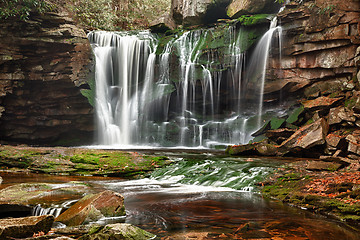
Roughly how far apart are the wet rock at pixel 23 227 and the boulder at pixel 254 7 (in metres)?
19.8

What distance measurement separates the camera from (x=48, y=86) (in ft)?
60.6

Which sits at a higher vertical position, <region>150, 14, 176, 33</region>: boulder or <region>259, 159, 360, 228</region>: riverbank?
<region>150, 14, 176, 33</region>: boulder

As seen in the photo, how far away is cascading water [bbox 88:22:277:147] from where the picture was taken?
1892cm

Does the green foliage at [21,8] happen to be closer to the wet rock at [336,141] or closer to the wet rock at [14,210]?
the wet rock at [14,210]

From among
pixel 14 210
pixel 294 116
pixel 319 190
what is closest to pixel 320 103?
pixel 294 116

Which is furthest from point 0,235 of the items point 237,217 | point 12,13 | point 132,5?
point 132,5

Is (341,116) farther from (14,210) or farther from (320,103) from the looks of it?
(14,210)

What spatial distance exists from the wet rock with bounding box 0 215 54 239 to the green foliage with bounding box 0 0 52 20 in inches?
593

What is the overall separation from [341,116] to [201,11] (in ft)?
45.7

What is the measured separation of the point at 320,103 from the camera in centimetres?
1420

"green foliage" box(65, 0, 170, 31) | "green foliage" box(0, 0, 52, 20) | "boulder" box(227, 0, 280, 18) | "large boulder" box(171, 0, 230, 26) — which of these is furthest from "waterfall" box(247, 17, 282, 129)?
"green foliage" box(65, 0, 170, 31)

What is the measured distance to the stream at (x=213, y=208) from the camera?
13.9ft

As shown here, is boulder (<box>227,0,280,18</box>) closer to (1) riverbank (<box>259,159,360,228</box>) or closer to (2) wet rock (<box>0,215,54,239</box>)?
(1) riverbank (<box>259,159,360,228</box>)

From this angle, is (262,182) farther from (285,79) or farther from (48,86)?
(48,86)
